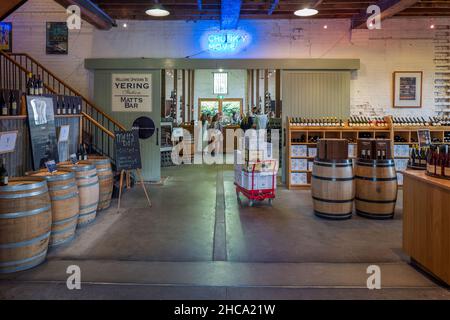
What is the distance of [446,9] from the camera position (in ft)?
28.4

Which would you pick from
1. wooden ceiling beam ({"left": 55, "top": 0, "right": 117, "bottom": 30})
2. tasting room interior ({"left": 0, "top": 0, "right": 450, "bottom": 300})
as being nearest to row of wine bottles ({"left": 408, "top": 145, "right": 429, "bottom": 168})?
tasting room interior ({"left": 0, "top": 0, "right": 450, "bottom": 300})

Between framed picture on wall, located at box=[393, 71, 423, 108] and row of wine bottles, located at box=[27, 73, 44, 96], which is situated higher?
framed picture on wall, located at box=[393, 71, 423, 108]

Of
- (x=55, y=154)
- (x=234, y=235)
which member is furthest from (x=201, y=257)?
(x=55, y=154)

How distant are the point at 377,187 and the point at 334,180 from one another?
2.34ft

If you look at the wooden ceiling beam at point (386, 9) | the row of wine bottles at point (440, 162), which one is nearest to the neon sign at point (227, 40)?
the wooden ceiling beam at point (386, 9)

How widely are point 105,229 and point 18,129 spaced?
1.79 meters

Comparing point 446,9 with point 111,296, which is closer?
point 111,296

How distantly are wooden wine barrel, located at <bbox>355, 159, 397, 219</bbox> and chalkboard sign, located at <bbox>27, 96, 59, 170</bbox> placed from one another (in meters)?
4.68

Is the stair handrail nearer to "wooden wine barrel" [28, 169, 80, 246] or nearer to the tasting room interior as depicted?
the tasting room interior

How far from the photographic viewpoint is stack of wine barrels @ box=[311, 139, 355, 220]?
559 cm

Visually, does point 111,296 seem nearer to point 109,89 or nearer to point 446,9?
point 109,89

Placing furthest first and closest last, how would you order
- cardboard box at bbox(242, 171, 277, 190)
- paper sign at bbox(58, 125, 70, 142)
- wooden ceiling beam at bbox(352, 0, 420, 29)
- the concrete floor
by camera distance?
wooden ceiling beam at bbox(352, 0, 420, 29), cardboard box at bbox(242, 171, 277, 190), paper sign at bbox(58, 125, 70, 142), the concrete floor

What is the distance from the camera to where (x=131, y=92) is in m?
9.28

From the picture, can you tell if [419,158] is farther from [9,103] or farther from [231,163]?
[231,163]
